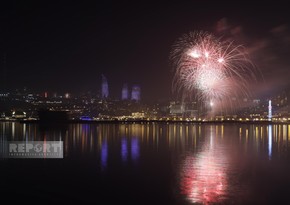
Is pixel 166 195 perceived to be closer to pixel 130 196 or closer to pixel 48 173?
pixel 130 196

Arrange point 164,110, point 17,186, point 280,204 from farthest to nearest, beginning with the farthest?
point 164,110 → point 17,186 → point 280,204

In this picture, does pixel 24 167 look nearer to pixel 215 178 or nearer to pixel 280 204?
pixel 215 178

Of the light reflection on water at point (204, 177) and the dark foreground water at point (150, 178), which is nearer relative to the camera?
the dark foreground water at point (150, 178)

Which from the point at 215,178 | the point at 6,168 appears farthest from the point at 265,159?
the point at 6,168

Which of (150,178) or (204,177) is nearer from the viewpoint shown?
(204,177)

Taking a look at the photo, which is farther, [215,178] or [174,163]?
[174,163]

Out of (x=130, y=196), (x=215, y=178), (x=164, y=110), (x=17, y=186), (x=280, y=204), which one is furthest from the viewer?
(x=164, y=110)

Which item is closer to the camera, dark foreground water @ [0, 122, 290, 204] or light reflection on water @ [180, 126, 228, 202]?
dark foreground water @ [0, 122, 290, 204]

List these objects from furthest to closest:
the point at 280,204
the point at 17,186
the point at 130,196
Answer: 1. the point at 17,186
2. the point at 130,196
3. the point at 280,204

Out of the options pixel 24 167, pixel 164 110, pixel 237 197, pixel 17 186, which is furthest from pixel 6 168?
pixel 164 110
